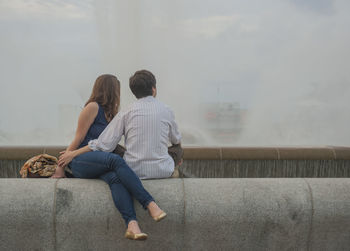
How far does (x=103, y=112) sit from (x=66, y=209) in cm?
102

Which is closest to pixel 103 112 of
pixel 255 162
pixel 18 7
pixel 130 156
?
pixel 130 156

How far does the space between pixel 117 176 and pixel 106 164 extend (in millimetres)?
134

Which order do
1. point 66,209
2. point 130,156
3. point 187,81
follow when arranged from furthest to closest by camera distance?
point 187,81
point 130,156
point 66,209

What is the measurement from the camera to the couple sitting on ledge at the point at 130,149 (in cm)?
343

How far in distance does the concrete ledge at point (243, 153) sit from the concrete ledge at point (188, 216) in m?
2.44

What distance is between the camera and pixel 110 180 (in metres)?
3.53

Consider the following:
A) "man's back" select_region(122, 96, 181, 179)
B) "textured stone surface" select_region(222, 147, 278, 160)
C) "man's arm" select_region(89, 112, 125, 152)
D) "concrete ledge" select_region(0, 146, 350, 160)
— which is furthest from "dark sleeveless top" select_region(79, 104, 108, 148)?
"textured stone surface" select_region(222, 147, 278, 160)

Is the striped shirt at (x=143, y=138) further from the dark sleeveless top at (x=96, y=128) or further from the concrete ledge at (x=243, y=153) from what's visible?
the concrete ledge at (x=243, y=153)

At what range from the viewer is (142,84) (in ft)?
12.7

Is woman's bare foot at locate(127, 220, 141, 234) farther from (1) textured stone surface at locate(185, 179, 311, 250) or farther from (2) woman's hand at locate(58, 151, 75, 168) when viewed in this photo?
(2) woman's hand at locate(58, 151, 75, 168)

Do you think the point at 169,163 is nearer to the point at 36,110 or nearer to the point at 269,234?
the point at 269,234

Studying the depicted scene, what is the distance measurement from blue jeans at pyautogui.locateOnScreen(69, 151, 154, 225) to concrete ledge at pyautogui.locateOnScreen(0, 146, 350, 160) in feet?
8.39

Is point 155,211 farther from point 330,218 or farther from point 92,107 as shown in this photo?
point 330,218

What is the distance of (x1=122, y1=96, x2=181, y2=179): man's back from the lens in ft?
12.2
